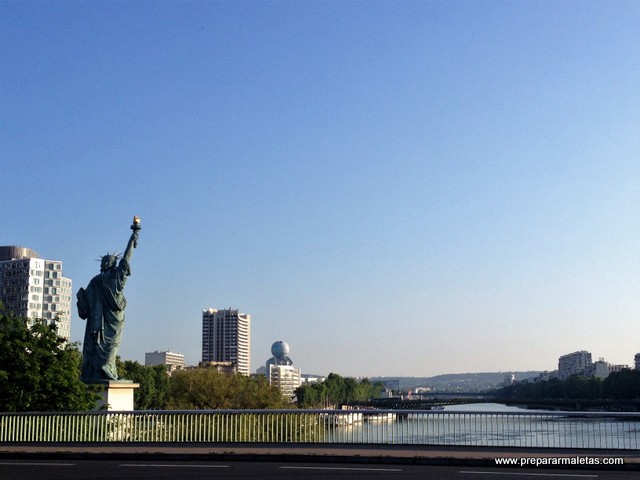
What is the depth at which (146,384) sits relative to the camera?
110562 mm

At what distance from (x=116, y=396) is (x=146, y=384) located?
3210 inches

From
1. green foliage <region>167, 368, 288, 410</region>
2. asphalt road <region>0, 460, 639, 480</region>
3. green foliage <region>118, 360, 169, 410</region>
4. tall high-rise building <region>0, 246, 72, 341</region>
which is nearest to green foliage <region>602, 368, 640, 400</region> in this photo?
green foliage <region>118, 360, 169, 410</region>

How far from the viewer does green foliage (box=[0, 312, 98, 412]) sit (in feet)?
96.6

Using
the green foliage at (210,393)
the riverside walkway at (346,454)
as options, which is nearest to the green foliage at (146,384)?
the green foliage at (210,393)

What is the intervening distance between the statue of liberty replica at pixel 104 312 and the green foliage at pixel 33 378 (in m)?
1.18

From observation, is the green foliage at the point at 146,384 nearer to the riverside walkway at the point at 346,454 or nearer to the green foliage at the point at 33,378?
the green foliage at the point at 33,378

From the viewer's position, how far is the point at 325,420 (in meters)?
23.1

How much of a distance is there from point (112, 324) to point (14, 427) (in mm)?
10517

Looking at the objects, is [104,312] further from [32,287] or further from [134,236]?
[32,287]

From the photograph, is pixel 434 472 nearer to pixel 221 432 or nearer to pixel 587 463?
pixel 587 463

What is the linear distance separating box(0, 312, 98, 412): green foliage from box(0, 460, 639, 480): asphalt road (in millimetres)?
12681

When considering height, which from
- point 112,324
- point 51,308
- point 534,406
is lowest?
point 534,406

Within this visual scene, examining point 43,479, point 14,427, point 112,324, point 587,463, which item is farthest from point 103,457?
point 112,324

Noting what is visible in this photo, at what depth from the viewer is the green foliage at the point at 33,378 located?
2944 cm
